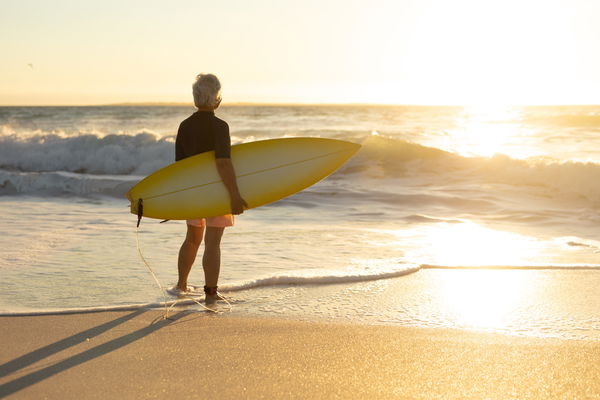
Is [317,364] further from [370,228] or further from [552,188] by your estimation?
[552,188]

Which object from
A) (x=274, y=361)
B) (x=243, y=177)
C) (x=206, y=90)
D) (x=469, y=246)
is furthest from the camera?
(x=469, y=246)

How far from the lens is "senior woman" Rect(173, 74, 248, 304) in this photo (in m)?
3.76

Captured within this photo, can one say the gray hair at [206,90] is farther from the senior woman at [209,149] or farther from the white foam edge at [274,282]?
the white foam edge at [274,282]

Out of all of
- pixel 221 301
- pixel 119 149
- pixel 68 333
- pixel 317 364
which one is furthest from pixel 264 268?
pixel 119 149

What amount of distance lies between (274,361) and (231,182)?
1242 millimetres

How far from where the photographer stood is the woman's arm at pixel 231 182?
3756 millimetres

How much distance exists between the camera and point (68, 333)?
131 inches

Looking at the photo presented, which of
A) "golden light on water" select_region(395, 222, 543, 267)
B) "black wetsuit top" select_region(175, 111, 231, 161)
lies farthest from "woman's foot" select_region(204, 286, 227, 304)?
"golden light on water" select_region(395, 222, 543, 267)

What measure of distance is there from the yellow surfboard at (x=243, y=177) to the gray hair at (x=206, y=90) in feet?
0.98

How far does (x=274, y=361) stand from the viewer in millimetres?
2873

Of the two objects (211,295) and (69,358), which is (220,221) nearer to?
Answer: (211,295)

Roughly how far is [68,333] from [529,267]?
10.5ft

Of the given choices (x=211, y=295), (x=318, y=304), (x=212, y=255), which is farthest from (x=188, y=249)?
(x=318, y=304)

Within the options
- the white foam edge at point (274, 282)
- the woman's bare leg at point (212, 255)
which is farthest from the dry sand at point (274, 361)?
the woman's bare leg at point (212, 255)
